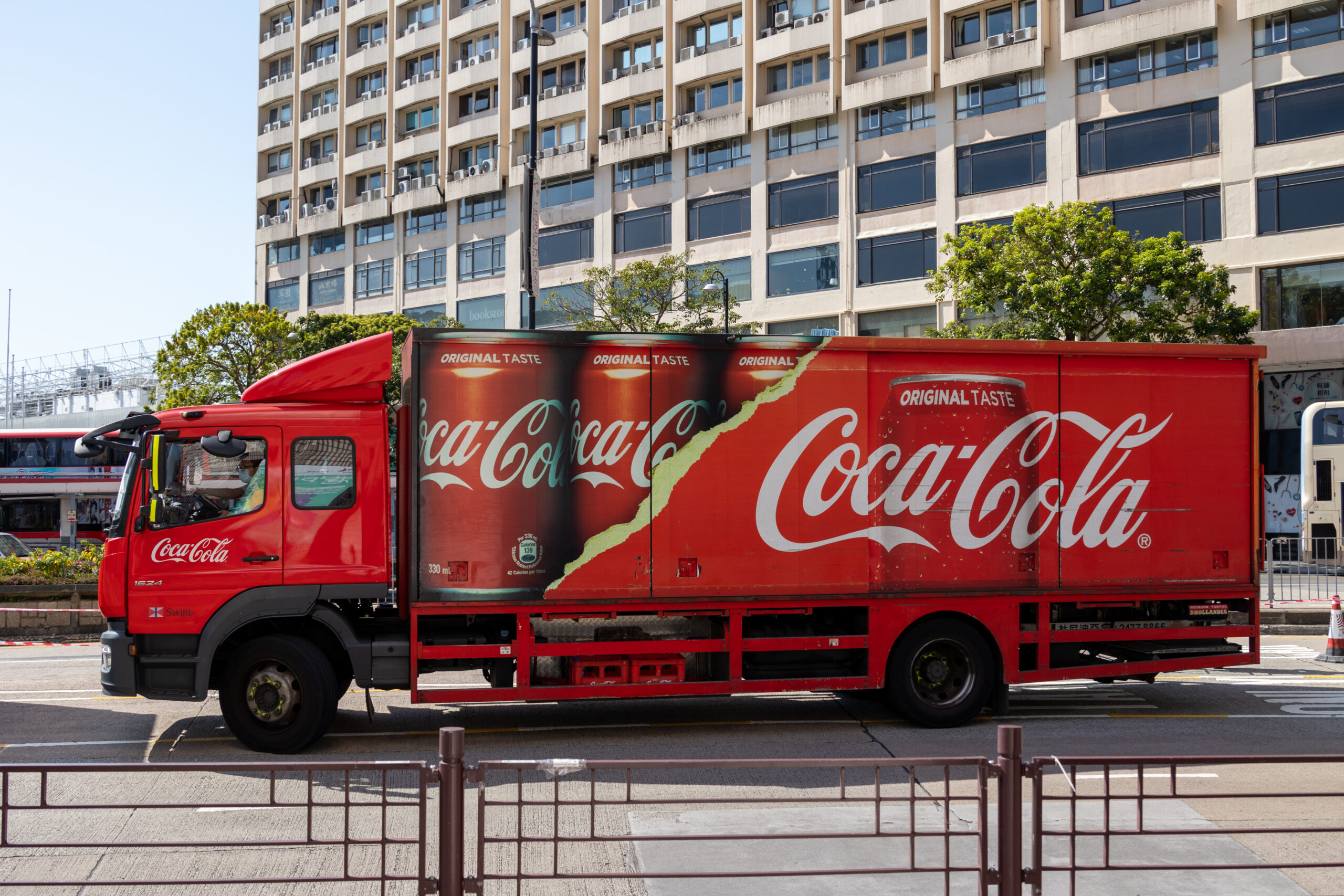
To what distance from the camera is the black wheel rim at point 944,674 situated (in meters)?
10.1

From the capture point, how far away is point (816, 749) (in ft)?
30.8

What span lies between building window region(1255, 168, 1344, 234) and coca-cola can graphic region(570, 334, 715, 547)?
2891 cm

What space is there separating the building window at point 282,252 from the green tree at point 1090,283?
141 ft

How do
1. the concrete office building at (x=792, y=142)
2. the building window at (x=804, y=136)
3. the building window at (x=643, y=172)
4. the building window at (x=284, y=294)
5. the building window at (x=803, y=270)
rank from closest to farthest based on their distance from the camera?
the concrete office building at (x=792, y=142)
the building window at (x=803, y=270)
the building window at (x=804, y=136)
the building window at (x=643, y=172)
the building window at (x=284, y=294)

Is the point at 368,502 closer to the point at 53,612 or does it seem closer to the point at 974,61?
the point at 53,612

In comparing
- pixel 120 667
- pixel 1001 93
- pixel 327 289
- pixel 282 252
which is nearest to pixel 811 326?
pixel 1001 93

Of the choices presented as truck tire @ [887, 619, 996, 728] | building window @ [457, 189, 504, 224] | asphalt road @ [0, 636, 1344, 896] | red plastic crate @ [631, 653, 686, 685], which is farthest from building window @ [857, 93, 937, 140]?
red plastic crate @ [631, 653, 686, 685]

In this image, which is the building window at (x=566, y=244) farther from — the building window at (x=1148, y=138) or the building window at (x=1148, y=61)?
the building window at (x=1148, y=61)

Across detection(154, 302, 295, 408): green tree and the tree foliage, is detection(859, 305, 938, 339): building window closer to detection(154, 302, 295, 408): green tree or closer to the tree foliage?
the tree foliage

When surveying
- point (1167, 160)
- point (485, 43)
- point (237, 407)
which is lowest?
point (237, 407)

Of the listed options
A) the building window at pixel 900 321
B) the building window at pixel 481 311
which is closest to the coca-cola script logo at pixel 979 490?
the building window at pixel 900 321

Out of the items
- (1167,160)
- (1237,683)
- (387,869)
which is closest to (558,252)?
(1167,160)

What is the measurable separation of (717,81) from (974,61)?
1120cm

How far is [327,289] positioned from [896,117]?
3375 centimetres
